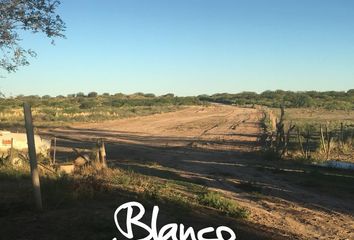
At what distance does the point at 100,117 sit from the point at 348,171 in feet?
151

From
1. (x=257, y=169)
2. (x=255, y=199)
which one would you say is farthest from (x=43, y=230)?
(x=257, y=169)

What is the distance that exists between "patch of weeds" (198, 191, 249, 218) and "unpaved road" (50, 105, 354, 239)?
29 centimetres

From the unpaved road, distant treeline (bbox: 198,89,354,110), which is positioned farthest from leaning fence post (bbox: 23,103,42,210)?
distant treeline (bbox: 198,89,354,110)

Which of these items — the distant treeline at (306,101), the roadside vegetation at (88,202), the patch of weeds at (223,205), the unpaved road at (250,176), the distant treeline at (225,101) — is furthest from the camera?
the distant treeline at (225,101)

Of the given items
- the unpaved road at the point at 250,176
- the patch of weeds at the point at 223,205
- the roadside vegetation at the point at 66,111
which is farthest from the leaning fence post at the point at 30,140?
the roadside vegetation at the point at 66,111

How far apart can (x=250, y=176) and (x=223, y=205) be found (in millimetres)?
7117

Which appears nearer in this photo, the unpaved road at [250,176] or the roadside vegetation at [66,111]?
the unpaved road at [250,176]

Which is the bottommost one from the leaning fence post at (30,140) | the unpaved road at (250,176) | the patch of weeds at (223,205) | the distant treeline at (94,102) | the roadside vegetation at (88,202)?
the distant treeline at (94,102)

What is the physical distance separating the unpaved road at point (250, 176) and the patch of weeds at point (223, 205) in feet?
0.95

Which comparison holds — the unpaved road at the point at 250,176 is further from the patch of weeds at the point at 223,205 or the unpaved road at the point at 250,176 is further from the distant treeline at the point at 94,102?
the distant treeline at the point at 94,102

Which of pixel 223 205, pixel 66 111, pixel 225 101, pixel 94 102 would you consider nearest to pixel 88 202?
pixel 223 205

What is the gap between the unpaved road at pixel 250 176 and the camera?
40.4 ft

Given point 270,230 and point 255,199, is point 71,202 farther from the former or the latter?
point 255,199

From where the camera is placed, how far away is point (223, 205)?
41.5ft
